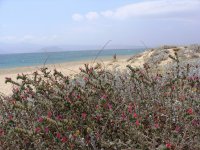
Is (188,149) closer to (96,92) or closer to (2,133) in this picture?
(96,92)

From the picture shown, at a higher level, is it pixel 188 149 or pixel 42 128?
pixel 42 128

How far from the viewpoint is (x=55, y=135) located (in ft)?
18.3

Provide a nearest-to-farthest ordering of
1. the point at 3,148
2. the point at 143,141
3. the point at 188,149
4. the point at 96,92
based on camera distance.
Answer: the point at 143,141 → the point at 188,149 → the point at 3,148 → the point at 96,92

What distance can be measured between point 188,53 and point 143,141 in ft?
48.5

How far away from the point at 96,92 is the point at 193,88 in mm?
1778

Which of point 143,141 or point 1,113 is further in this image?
point 1,113

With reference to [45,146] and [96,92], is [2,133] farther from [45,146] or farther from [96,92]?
[96,92]

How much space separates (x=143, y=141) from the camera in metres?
4.84

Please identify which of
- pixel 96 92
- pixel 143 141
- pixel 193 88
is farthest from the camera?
pixel 193 88

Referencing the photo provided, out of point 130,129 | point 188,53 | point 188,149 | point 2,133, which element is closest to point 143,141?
point 130,129

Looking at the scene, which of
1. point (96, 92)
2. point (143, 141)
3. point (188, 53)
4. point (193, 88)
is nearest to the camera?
point (143, 141)

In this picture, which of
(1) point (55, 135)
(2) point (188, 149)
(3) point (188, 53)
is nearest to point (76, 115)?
(1) point (55, 135)

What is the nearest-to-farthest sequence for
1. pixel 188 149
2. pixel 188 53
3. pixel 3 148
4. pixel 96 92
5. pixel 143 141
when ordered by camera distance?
pixel 143 141, pixel 188 149, pixel 3 148, pixel 96 92, pixel 188 53

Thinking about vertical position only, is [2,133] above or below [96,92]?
below
